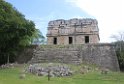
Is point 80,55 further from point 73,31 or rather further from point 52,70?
point 73,31

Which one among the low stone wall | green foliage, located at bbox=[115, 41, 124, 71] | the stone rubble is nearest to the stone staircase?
the low stone wall

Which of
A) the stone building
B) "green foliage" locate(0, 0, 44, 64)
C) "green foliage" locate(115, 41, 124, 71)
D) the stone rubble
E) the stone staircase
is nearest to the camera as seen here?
the stone rubble

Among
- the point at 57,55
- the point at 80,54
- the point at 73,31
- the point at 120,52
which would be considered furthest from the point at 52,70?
the point at 73,31

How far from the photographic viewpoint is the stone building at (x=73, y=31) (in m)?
37.5

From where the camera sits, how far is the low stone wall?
91.4 ft

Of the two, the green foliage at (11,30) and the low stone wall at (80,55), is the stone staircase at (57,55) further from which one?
Result: the green foliage at (11,30)

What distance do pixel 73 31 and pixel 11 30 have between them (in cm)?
1219

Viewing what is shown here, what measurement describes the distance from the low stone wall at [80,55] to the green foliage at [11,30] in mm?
2110

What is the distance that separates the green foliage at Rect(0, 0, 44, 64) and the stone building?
826 cm

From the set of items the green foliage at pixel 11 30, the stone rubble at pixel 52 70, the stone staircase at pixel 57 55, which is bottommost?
the stone rubble at pixel 52 70

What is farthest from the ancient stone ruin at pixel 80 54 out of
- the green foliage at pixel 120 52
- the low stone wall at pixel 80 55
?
the green foliage at pixel 120 52

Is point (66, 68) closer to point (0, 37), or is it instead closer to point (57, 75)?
point (57, 75)

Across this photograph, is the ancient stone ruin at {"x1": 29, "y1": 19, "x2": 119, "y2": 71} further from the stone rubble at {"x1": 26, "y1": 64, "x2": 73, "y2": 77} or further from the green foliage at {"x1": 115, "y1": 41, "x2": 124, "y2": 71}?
the stone rubble at {"x1": 26, "y1": 64, "x2": 73, "y2": 77}

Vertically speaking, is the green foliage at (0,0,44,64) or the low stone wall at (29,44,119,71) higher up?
the green foliage at (0,0,44,64)
